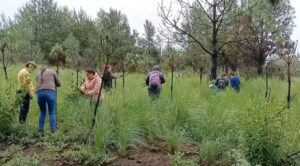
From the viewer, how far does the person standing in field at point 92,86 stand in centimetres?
1138

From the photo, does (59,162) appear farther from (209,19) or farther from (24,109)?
(209,19)

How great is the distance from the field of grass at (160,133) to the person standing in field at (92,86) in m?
0.25

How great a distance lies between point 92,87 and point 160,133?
265 centimetres

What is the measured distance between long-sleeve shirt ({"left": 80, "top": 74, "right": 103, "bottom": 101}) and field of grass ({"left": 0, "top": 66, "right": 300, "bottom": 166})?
26cm

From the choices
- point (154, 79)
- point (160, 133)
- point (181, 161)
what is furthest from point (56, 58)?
point (181, 161)

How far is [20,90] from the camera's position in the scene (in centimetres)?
1134

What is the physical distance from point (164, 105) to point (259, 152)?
3528mm

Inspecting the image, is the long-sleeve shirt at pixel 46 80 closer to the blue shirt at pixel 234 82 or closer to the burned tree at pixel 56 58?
the burned tree at pixel 56 58

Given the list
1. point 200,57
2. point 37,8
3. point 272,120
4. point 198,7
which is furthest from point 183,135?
point 37,8

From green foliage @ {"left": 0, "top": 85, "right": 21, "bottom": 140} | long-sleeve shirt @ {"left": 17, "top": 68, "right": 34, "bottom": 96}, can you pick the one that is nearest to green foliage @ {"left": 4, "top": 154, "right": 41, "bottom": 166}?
green foliage @ {"left": 0, "top": 85, "right": 21, "bottom": 140}

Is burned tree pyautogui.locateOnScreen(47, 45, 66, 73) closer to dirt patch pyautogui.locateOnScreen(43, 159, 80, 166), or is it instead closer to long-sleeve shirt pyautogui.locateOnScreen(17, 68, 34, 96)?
long-sleeve shirt pyautogui.locateOnScreen(17, 68, 34, 96)

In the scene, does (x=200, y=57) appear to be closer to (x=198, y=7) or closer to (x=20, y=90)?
(x=198, y=7)

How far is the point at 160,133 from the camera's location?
9.75 metres

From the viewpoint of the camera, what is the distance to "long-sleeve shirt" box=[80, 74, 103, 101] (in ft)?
37.3
